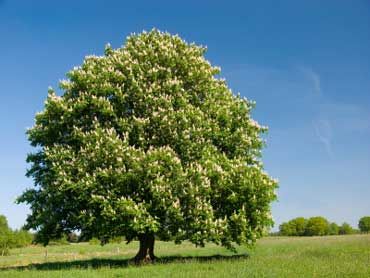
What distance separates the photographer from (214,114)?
33.8 meters

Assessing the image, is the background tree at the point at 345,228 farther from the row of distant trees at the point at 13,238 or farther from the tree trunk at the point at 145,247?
the tree trunk at the point at 145,247

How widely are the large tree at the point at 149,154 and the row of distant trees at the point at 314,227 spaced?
138m

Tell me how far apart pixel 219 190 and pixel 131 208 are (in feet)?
21.1

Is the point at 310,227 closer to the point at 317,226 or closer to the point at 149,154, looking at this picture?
the point at 317,226

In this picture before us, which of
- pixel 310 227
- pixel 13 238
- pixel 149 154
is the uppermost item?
pixel 149 154

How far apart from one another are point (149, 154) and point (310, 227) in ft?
487

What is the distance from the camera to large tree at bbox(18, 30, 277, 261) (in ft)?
95.1

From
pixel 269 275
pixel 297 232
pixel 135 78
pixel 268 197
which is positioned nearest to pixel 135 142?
pixel 135 78

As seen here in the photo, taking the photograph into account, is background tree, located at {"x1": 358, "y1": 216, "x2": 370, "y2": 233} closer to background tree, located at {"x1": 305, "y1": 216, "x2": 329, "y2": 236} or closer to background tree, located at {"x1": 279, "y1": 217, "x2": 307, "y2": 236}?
background tree, located at {"x1": 305, "y1": 216, "x2": 329, "y2": 236}

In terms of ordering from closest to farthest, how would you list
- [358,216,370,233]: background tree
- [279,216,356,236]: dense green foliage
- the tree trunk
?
the tree trunk < [279,216,356,236]: dense green foliage < [358,216,370,233]: background tree

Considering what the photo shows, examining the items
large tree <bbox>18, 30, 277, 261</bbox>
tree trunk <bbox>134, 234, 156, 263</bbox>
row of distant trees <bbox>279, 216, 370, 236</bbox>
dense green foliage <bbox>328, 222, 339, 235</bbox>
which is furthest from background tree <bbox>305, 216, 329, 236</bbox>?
tree trunk <bbox>134, 234, 156, 263</bbox>

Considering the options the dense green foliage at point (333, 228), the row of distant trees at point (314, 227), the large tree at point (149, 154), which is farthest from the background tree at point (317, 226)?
the large tree at point (149, 154)

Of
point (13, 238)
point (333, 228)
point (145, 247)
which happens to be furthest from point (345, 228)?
point (145, 247)

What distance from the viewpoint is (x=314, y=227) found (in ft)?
538
